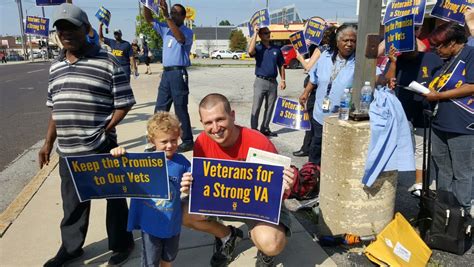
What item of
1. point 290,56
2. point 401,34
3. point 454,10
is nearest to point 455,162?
point 401,34

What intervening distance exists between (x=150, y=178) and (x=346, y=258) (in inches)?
69.6

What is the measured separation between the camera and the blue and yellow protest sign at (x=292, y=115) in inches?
229

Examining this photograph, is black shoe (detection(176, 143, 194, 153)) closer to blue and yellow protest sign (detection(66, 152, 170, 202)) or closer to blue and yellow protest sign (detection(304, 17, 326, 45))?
blue and yellow protest sign (detection(304, 17, 326, 45))

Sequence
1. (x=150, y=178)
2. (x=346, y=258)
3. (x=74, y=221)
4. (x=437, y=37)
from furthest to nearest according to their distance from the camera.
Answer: (x=437, y=37)
(x=346, y=258)
(x=74, y=221)
(x=150, y=178)

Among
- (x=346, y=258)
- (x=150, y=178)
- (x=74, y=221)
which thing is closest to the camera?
(x=150, y=178)

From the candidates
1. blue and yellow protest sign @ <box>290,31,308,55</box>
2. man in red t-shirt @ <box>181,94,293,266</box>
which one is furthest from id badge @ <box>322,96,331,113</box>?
blue and yellow protest sign @ <box>290,31,308,55</box>

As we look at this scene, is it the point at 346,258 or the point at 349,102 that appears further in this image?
the point at 349,102

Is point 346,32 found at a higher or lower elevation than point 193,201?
higher

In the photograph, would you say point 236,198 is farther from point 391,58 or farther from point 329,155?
point 391,58

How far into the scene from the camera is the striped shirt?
2533 mm

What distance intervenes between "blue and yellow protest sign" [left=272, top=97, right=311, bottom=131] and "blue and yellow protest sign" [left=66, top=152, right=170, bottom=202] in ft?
12.7

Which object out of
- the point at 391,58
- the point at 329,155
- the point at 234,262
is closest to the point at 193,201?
the point at 234,262

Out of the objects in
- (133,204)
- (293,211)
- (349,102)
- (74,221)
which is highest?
(349,102)

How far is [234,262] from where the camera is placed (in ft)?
9.57
